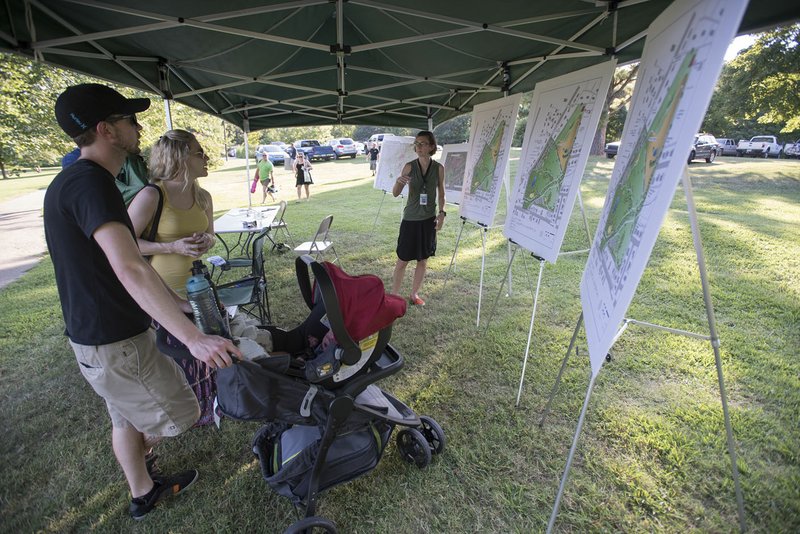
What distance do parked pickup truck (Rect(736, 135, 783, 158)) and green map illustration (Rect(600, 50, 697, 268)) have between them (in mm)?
27803

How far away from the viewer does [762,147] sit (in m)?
20.5

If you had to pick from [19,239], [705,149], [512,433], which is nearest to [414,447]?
[512,433]

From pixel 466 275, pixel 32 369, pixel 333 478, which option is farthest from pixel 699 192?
pixel 32 369

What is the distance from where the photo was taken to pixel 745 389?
2547 mm

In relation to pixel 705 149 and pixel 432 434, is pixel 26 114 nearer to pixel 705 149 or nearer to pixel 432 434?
pixel 432 434

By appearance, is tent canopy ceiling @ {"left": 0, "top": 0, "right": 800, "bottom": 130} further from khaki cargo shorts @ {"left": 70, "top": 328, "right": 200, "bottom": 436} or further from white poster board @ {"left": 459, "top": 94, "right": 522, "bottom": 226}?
khaki cargo shorts @ {"left": 70, "top": 328, "right": 200, "bottom": 436}

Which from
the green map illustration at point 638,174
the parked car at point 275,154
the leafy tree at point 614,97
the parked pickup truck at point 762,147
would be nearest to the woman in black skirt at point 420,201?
the green map illustration at point 638,174

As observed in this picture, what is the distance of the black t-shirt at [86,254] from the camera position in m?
1.27

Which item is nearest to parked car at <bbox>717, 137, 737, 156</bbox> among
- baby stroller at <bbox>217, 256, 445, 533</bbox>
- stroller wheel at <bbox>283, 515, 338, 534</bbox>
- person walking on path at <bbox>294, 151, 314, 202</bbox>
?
person walking on path at <bbox>294, 151, 314, 202</bbox>

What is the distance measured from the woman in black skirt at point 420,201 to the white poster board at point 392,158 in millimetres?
3727

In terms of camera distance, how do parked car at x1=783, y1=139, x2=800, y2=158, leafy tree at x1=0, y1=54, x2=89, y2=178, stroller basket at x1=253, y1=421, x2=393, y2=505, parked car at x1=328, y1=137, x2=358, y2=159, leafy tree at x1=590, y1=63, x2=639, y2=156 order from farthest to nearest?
parked car at x1=328, y1=137, x2=358, y2=159, parked car at x1=783, y1=139, x2=800, y2=158, leafy tree at x1=590, y1=63, x2=639, y2=156, leafy tree at x1=0, y1=54, x2=89, y2=178, stroller basket at x1=253, y1=421, x2=393, y2=505

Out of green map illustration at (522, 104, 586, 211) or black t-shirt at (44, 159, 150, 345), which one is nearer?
black t-shirt at (44, 159, 150, 345)

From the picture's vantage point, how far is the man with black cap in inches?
50.3

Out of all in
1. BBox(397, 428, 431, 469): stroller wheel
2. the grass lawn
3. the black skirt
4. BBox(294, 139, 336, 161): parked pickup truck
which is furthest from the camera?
BBox(294, 139, 336, 161): parked pickup truck
